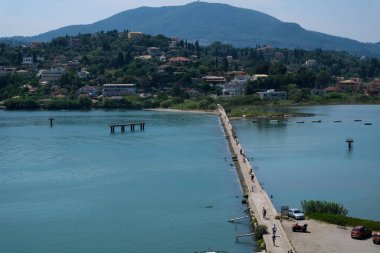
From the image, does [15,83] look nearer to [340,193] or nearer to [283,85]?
[283,85]

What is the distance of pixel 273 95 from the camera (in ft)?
238

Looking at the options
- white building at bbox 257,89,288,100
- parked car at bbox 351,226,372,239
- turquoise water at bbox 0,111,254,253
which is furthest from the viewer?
white building at bbox 257,89,288,100

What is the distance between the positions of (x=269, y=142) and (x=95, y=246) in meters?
22.3

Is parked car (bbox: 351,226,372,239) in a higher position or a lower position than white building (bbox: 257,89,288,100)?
higher

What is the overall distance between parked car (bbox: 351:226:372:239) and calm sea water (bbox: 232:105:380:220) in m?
3.60

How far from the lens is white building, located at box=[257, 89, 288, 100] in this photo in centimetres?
7225

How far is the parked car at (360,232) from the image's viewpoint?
14953mm

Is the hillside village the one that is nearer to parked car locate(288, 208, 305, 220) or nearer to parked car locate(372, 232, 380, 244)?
parked car locate(288, 208, 305, 220)

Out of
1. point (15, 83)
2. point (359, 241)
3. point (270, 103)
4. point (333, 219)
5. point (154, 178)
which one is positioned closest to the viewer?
point (359, 241)

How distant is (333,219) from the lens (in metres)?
16.4

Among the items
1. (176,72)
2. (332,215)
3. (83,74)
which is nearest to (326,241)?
(332,215)

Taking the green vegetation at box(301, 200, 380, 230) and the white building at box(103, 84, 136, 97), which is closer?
the green vegetation at box(301, 200, 380, 230)

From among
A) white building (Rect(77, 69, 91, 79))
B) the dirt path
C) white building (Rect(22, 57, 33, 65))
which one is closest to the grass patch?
the dirt path

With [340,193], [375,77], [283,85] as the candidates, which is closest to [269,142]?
[340,193]
